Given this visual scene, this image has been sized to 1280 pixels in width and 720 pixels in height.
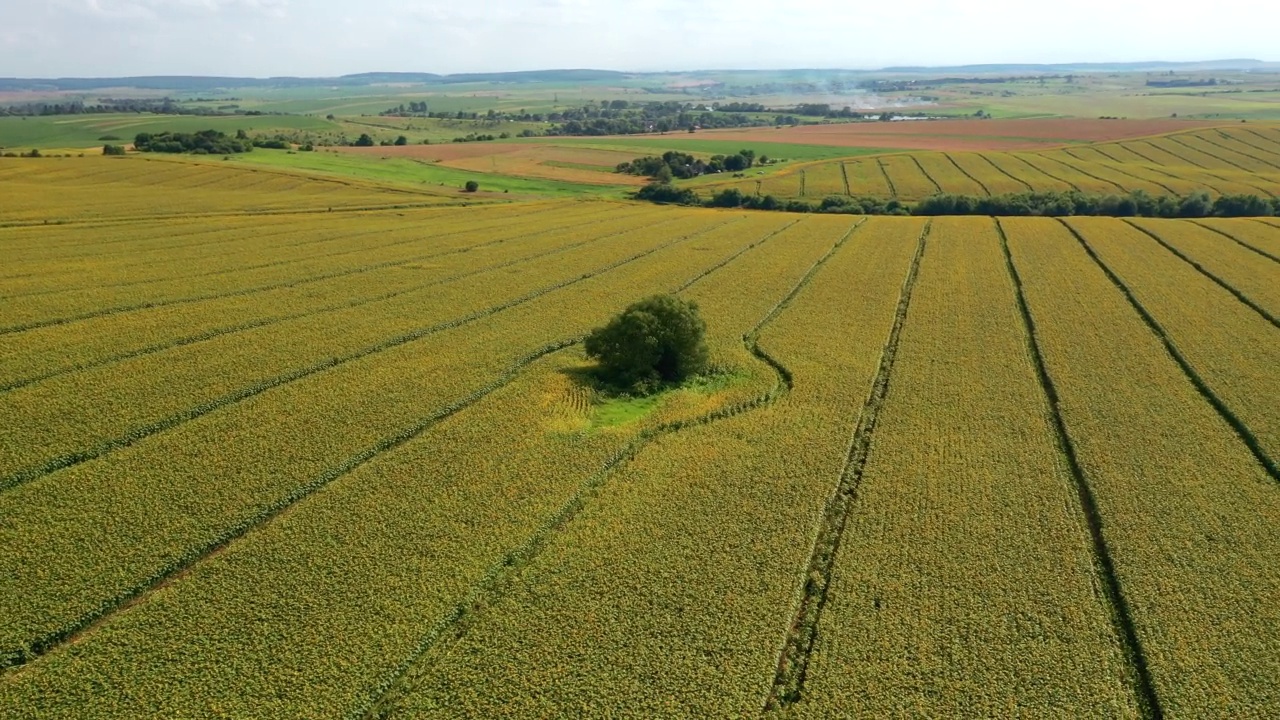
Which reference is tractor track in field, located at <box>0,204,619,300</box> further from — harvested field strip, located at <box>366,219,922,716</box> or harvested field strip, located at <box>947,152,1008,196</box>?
harvested field strip, located at <box>947,152,1008,196</box>

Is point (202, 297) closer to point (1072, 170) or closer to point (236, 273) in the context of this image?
point (236, 273)

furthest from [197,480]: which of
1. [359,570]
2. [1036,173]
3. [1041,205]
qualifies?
[1036,173]

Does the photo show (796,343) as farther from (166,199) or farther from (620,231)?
(166,199)

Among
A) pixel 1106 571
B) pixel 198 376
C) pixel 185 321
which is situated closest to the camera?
pixel 1106 571

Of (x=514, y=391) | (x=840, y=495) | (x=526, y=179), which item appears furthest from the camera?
(x=526, y=179)

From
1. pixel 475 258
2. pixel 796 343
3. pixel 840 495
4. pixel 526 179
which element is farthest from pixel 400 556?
pixel 526 179

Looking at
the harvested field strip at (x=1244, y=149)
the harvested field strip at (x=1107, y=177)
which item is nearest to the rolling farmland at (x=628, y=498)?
the harvested field strip at (x=1107, y=177)
